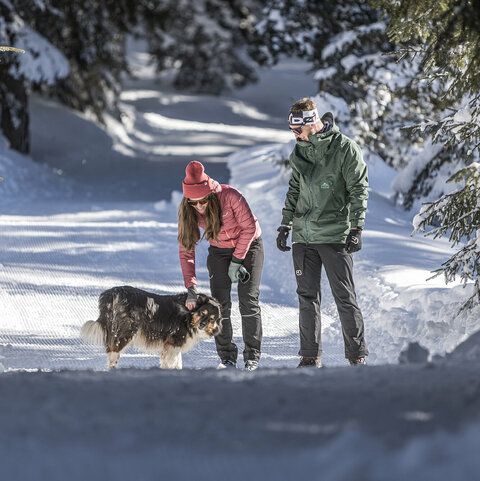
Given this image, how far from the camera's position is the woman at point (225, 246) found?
619cm

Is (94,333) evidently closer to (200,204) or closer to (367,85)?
(200,204)

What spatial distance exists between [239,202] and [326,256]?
83 centimetres

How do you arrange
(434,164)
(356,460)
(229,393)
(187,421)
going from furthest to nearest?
(434,164) → (229,393) → (187,421) → (356,460)

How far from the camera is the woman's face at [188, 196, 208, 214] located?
20.3 ft

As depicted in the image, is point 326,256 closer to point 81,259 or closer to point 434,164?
point 81,259

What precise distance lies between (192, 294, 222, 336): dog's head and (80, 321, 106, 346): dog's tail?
752 millimetres

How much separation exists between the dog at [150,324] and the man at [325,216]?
780 mm

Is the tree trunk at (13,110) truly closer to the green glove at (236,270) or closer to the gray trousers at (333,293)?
the green glove at (236,270)

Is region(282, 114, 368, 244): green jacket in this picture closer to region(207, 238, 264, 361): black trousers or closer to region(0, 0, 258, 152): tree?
region(207, 238, 264, 361): black trousers

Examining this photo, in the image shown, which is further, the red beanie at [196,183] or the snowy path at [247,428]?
the red beanie at [196,183]

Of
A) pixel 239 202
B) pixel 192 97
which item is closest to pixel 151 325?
pixel 239 202

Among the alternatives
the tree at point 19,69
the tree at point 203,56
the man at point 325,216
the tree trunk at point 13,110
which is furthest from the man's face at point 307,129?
the tree at point 203,56

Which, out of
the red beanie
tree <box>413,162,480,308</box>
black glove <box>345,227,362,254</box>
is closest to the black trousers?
the red beanie

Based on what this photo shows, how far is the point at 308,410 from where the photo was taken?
12.1 feet
